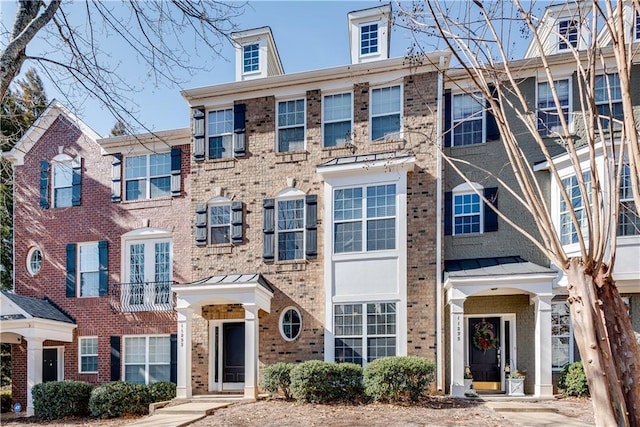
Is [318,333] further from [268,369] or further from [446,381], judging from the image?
[446,381]

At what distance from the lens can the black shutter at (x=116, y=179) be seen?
1581cm

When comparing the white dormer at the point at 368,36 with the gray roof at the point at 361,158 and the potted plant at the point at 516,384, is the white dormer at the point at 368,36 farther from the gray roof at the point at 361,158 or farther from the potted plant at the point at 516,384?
the potted plant at the point at 516,384

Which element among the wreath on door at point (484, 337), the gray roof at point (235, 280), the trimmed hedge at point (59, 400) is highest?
the gray roof at point (235, 280)

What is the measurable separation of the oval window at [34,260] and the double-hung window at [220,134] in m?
6.64

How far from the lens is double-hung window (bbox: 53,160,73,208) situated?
16.3 metres

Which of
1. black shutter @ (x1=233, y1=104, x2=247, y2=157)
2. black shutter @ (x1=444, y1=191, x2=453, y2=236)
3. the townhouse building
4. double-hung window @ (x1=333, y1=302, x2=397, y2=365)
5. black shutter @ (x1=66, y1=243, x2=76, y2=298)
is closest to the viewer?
the townhouse building

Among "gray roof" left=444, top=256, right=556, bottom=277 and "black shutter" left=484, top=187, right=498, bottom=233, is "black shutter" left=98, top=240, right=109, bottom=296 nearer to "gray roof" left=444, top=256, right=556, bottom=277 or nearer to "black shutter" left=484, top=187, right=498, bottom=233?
"gray roof" left=444, top=256, right=556, bottom=277

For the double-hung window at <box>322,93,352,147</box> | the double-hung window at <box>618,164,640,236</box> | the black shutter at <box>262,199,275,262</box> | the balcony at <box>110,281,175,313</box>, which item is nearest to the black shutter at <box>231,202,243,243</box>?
the black shutter at <box>262,199,275,262</box>

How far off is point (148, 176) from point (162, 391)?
6255 mm

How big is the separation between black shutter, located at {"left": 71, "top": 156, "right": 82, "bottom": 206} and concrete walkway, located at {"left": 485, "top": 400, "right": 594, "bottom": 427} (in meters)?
13.0

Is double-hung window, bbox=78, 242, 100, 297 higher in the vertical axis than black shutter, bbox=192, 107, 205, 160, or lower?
lower

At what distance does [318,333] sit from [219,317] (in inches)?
112

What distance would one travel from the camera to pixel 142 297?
49.6ft

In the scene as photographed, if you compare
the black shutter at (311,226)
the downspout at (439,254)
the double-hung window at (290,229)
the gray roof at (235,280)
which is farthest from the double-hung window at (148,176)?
the downspout at (439,254)
